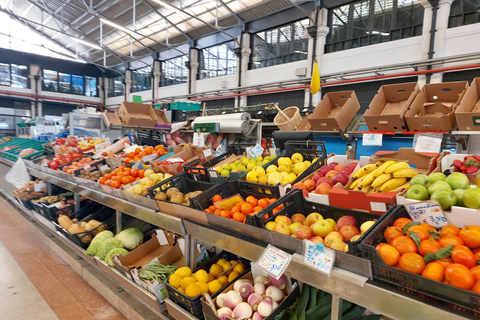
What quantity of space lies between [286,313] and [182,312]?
0.63 metres

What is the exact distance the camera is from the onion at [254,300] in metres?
1.64

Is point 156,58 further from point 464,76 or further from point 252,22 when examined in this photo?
point 464,76

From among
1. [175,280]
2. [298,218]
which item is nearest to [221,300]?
[175,280]

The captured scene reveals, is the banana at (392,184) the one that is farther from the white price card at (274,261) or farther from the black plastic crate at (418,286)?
the white price card at (274,261)

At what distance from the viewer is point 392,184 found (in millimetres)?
1613

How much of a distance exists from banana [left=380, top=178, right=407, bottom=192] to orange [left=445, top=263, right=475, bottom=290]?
0.70 m

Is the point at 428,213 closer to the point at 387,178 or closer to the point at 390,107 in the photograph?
the point at 387,178

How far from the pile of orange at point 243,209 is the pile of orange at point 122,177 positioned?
4.99 feet

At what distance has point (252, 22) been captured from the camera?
10.9m

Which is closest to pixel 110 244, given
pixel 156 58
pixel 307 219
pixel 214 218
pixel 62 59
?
pixel 214 218

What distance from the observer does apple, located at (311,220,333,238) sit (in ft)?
4.75

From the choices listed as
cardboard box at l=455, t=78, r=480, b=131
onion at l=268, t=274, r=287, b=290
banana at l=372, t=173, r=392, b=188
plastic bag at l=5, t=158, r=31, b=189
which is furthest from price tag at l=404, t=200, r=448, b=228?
plastic bag at l=5, t=158, r=31, b=189

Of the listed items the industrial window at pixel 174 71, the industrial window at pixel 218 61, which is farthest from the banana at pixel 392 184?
the industrial window at pixel 174 71

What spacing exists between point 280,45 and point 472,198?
10043 millimetres
